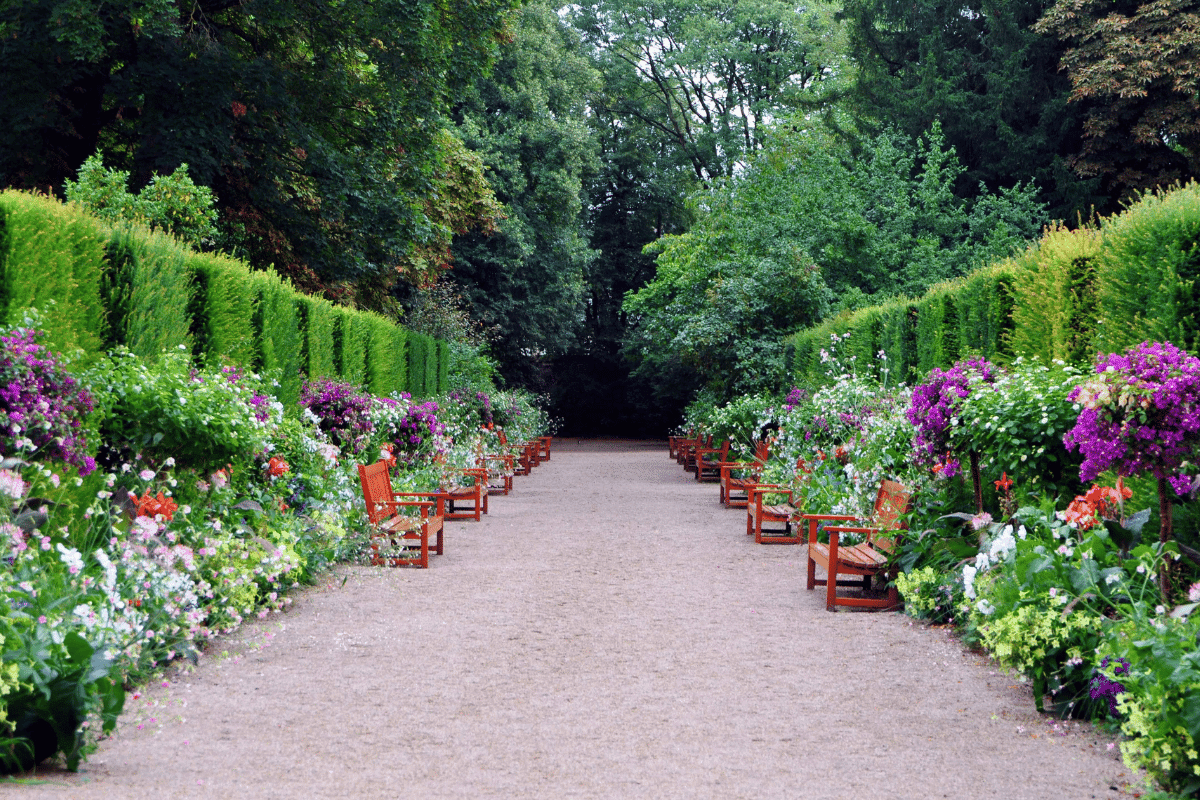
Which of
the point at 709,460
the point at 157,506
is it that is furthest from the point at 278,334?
the point at 709,460

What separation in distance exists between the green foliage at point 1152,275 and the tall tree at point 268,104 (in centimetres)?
1187

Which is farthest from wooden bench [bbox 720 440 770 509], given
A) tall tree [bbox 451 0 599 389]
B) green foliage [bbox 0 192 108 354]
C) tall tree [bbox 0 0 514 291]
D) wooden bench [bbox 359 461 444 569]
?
tall tree [bbox 451 0 599 389]

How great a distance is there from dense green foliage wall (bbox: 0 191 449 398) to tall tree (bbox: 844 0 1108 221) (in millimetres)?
16126

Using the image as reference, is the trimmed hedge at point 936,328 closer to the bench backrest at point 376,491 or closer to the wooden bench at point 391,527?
the wooden bench at point 391,527

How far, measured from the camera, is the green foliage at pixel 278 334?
428 inches

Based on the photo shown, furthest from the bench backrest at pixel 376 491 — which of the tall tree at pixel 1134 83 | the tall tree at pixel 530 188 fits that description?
the tall tree at pixel 530 188

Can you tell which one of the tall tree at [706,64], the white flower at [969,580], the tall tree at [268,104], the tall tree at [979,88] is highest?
the tall tree at [706,64]

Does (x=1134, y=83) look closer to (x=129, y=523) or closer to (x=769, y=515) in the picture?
(x=769, y=515)

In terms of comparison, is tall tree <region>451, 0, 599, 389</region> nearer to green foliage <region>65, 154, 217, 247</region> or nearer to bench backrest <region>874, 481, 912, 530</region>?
green foliage <region>65, 154, 217, 247</region>

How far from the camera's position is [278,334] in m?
11.4

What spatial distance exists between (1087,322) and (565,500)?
9958mm

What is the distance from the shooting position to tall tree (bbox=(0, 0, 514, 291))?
593 inches

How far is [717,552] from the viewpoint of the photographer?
36.0 feet

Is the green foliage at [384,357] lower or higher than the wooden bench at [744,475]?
higher
